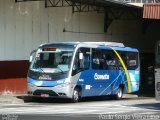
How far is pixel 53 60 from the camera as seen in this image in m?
26.5

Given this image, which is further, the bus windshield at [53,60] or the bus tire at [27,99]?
the bus tire at [27,99]

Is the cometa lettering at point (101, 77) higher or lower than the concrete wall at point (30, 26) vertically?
lower

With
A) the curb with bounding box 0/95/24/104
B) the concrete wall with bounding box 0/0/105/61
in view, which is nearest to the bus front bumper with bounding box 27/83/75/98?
the curb with bounding box 0/95/24/104

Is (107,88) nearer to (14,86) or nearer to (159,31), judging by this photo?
(14,86)

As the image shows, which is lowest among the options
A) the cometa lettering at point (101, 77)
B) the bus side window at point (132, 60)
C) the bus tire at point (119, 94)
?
the bus tire at point (119, 94)

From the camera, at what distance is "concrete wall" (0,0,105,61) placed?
31.3 metres

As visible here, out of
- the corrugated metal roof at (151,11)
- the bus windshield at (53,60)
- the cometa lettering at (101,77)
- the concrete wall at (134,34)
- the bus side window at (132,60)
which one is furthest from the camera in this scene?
the concrete wall at (134,34)

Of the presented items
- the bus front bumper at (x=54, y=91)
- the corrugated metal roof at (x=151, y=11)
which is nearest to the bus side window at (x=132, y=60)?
the corrugated metal roof at (x=151, y=11)

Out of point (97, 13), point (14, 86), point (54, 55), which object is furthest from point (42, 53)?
point (97, 13)

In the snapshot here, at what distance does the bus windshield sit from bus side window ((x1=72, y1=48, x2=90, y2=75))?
1.41 feet

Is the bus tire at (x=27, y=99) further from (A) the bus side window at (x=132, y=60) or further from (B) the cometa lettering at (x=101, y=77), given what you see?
(A) the bus side window at (x=132, y=60)

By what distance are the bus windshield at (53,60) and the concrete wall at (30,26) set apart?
4.74m

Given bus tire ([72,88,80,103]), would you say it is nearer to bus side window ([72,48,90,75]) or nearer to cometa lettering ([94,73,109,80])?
bus side window ([72,48,90,75])

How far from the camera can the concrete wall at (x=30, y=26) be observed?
31.3 metres
